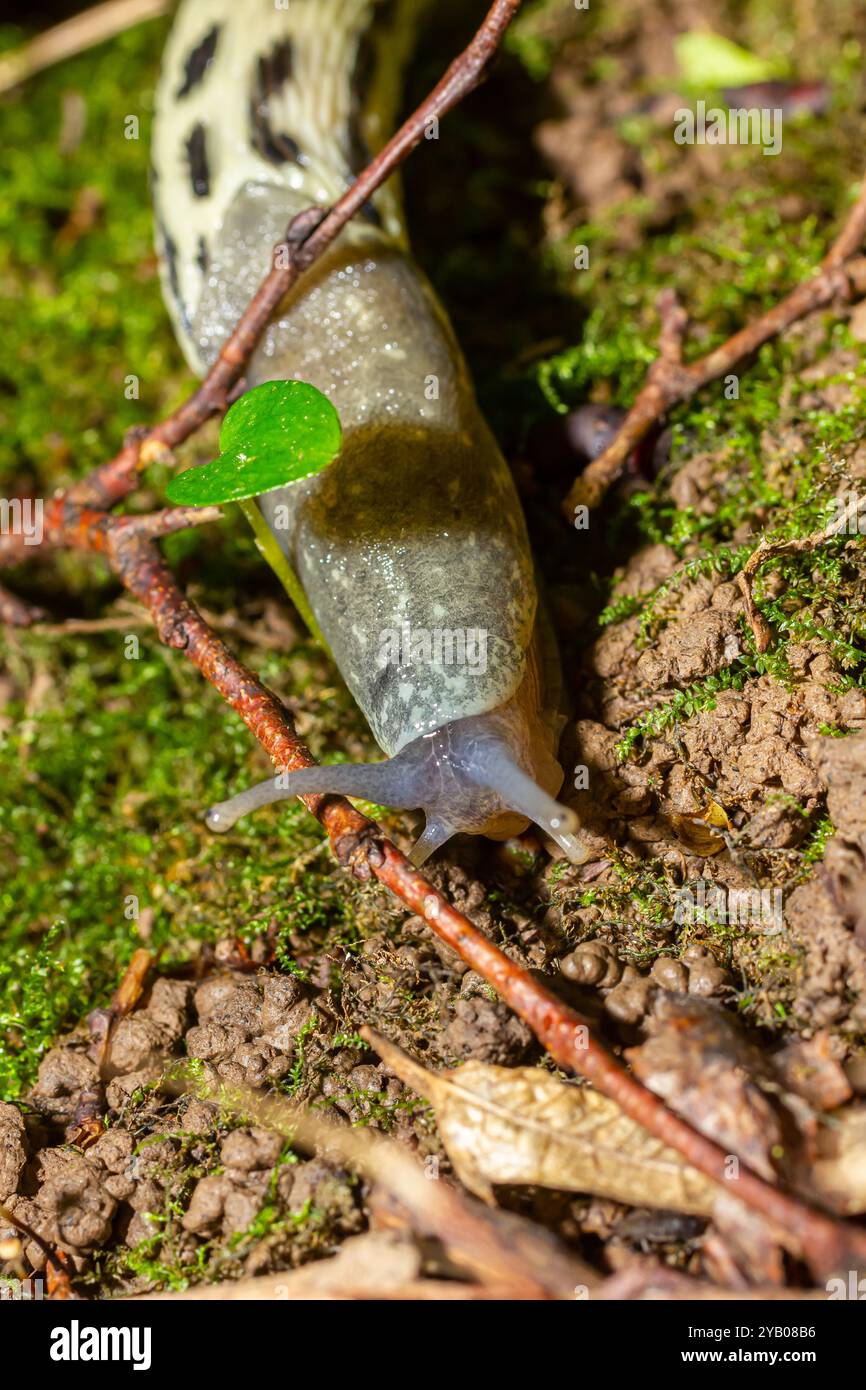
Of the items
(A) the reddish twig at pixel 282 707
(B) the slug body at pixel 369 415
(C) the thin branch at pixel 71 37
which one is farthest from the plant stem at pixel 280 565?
(C) the thin branch at pixel 71 37

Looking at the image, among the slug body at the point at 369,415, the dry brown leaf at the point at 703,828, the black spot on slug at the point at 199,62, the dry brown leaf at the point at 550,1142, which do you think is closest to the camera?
the dry brown leaf at the point at 550,1142

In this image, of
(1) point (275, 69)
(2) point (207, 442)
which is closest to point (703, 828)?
(2) point (207, 442)

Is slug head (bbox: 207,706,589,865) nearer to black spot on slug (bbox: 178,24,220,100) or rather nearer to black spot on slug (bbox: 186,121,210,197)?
black spot on slug (bbox: 186,121,210,197)

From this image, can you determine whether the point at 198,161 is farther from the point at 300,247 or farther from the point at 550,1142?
the point at 550,1142

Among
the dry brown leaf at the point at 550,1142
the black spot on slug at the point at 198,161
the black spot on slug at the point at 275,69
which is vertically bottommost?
the dry brown leaf at the point at 550,1142

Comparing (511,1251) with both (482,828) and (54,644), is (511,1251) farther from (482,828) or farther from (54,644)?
(54,644)

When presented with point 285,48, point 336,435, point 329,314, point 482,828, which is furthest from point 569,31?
point 482,828

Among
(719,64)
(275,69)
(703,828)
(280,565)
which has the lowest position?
(703,828)

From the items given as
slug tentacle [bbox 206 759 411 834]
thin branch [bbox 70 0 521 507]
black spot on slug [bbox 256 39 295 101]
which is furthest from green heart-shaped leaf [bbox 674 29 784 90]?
slug tentacle [bbox 206 759 411 834]

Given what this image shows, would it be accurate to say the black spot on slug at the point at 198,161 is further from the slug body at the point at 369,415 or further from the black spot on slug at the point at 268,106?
the black spot on slug at the point at 268,106
